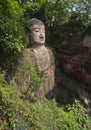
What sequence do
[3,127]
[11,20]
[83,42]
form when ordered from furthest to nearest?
[83,42]
[11,20]
[3,127]

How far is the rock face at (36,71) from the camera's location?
7.59 m

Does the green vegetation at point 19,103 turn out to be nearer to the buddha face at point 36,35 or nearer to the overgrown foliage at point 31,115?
the overgrown foliage at point 31,115

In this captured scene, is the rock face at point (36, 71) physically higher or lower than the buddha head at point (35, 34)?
lower

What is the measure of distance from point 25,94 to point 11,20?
1835 mm

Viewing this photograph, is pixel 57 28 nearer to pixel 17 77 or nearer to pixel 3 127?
pixel 17 77

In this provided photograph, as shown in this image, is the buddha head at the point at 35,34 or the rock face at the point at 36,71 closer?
the rock face at the point at 36,71

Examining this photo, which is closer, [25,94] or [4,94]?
[4,94]

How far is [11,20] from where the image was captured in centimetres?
702

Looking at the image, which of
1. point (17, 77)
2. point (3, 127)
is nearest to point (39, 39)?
point (17, 77)

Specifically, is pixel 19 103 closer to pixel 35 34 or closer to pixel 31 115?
pixel 31 115

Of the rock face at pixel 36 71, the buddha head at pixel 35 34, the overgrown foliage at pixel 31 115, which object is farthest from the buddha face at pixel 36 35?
the overgrown foliage at pixel 31 115

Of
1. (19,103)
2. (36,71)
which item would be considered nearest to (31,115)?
(19,103)

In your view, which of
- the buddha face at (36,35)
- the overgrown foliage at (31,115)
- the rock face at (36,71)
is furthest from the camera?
the buddha face at (36,35)

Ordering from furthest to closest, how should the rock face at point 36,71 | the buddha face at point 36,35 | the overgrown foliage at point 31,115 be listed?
1. the buddha face at point 36,35
2. the rock face at point 36,71
3. the overgrown foliage at point 31,115
